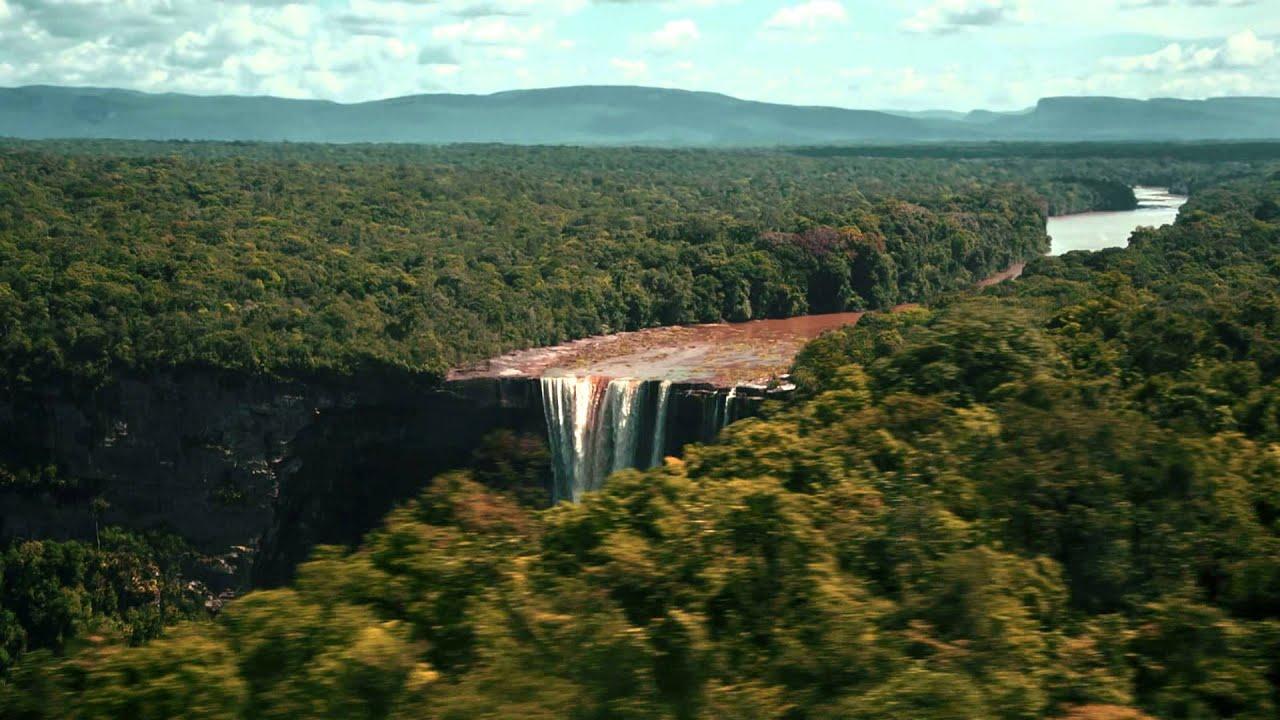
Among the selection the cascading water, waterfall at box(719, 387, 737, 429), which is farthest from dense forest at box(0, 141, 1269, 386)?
waterfall at box(719, 387, 737, 429)

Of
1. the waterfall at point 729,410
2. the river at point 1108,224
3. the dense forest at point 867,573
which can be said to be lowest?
the waterfall at point 729,410

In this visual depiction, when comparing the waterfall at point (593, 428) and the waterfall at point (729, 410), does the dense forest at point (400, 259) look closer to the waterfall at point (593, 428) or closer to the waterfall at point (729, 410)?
the waterfall at point (593, 428)

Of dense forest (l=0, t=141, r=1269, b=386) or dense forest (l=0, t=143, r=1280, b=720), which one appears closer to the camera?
dense forest (l=0, t=143, r=1280, b=720)

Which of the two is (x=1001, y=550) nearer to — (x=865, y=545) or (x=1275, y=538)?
(x=865, y=545)

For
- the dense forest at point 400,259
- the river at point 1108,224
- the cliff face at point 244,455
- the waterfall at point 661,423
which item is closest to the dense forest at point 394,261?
the dense forest at point 400,259

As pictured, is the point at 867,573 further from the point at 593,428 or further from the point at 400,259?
the point at 400,259

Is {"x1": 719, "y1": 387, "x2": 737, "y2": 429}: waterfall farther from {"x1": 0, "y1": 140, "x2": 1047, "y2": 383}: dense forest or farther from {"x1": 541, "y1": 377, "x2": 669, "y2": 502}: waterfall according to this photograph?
{"x1": 0, "y1": 140, "x2": 1047, "y2": 383}: dense forest
